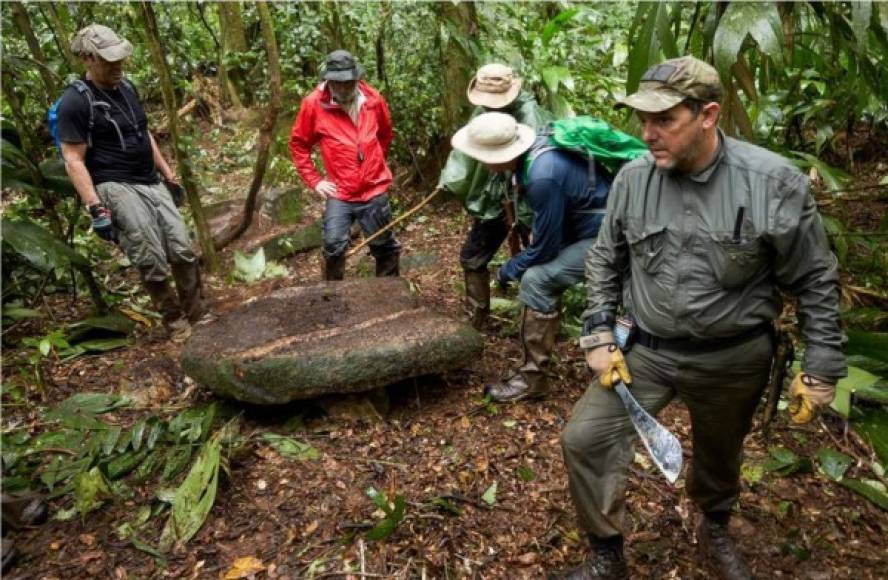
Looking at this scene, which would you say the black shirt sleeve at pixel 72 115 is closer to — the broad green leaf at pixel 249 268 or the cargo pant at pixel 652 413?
the broad green leaf at pixel 249 268

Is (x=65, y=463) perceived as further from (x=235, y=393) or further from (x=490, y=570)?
(x=490, y=570)

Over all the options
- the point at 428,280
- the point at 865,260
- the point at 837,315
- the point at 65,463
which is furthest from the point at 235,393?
the point at 865,260

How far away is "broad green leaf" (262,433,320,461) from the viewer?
12.7 feet

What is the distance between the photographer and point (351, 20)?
8.43 meters

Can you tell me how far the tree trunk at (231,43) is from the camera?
1096 cm

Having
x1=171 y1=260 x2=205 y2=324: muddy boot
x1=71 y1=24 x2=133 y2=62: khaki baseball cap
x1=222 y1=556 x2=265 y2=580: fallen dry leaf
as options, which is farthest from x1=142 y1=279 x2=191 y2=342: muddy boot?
x1=222 y1=556 x2=265 y2=580: fallen dry leaf

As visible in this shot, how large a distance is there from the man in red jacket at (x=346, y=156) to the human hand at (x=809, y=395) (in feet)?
13.0

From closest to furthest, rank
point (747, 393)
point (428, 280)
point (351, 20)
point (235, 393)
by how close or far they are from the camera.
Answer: point (747, 393) < point (235, 393) < point (428, 280) < point (351, 20)

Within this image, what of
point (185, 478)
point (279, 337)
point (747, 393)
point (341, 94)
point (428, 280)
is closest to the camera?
point (747, 393)

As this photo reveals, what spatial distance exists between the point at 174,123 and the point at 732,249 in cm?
502

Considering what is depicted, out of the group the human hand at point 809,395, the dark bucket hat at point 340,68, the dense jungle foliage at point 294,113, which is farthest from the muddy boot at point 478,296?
the human hand at point 809,395

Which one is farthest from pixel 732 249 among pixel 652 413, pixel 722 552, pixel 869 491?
pixel 869 491

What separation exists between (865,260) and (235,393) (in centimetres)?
516

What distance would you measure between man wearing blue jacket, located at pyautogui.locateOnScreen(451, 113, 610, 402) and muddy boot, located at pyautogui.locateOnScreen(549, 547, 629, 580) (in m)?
1.60
